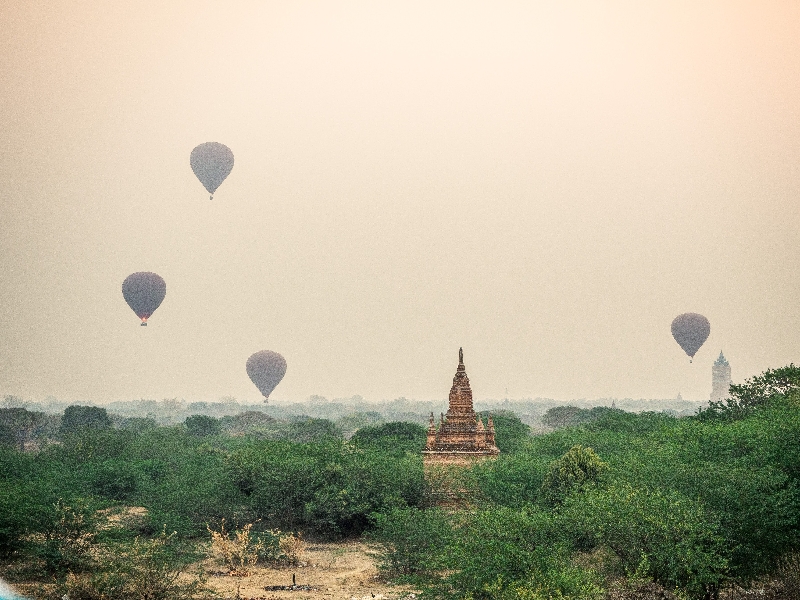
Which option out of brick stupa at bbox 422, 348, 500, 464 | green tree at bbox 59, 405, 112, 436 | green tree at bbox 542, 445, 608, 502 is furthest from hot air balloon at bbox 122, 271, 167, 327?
green tree at bbox 542, 445, 608, 502

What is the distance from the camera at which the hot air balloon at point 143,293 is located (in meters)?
124

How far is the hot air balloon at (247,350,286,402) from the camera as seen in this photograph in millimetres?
171000

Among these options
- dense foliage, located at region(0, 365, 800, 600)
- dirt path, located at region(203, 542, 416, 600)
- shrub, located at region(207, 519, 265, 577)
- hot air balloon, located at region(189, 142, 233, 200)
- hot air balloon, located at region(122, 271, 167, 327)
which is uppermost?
hot air balloon, located at region(189, 142, 233, 200)

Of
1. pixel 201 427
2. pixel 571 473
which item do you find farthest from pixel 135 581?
pixel 201 427

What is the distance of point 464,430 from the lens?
50.7 m

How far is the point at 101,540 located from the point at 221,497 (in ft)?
37.2

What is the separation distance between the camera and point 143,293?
124750 millimetres

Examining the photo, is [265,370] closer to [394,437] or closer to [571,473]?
[394,437]

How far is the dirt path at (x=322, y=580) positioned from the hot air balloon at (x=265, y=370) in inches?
5035

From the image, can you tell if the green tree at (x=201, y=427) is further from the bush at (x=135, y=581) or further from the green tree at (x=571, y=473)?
the bush at (x=135, y=581)

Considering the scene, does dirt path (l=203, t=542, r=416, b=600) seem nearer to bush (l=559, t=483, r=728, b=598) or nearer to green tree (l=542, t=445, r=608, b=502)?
bush (l=559, t=483, r=728, b=598)

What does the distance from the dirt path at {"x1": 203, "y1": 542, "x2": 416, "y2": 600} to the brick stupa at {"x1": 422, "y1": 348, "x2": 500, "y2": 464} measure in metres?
7.51

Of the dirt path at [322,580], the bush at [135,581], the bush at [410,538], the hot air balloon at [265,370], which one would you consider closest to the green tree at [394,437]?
the dirt path at [322,580]

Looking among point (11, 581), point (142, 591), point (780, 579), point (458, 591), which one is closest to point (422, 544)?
point (458, 591)
